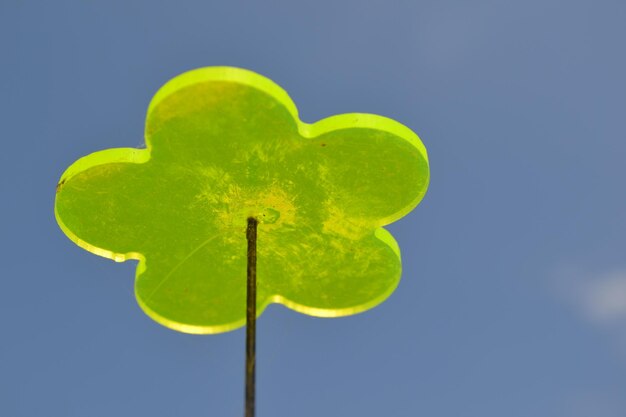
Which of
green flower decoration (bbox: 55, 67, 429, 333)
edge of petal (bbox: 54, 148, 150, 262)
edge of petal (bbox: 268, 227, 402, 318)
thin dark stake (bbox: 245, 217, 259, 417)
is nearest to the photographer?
thin dark stake (bbox: 245, 217, 259, 417)

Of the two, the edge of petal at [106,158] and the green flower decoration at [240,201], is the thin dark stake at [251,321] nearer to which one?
the green flower decoration at [240,201]

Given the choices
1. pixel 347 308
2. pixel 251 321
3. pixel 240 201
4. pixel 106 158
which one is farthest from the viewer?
pixel 347 308

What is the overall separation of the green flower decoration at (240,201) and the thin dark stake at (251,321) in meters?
0.24

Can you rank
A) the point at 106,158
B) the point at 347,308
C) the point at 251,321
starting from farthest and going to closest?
the point at 347,308 < the point at 106,158 < the point at 251,321

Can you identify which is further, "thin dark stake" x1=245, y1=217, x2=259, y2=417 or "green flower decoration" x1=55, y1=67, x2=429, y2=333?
"green flower decoration" x1=55, y1=67, x2=429, y2=333

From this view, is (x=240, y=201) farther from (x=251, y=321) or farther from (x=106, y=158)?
(x=106, y=158)

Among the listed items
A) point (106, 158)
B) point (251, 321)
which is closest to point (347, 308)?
point (251, 321)

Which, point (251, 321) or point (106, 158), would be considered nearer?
point (251, 321)

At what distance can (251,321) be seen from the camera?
31.2ft

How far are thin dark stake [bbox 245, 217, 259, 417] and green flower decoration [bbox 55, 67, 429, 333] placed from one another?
24cm

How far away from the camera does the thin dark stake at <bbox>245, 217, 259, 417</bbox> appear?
857 centimetres

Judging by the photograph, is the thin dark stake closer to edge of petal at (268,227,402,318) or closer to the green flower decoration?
the green flower decoration

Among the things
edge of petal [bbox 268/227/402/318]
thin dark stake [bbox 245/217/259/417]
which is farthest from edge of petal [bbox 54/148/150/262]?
edge of petal [bbox 268/227/402/318]

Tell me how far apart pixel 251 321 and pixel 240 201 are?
1.56 metres
